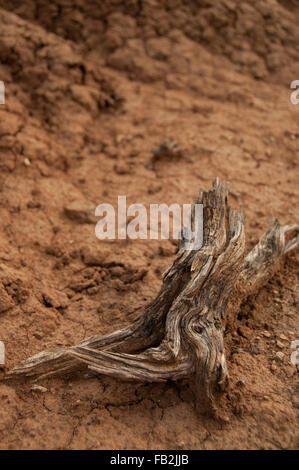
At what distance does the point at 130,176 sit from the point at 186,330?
5.71 feet

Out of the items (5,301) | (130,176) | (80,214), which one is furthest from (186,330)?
(130,176)

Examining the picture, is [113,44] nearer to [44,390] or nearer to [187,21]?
[187,21]

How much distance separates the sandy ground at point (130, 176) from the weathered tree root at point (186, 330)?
10cm

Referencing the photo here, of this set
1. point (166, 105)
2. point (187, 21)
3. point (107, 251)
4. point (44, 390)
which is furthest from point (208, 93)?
A: point (44, 390)

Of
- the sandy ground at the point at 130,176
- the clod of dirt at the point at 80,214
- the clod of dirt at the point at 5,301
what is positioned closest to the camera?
the sandy ground at the point at 130,176

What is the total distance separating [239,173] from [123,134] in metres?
1.06

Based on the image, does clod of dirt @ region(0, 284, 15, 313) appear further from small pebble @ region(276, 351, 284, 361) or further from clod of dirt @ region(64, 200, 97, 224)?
small pebble @ region(276, 351, 284, 361)

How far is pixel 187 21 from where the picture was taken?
4.03 meters

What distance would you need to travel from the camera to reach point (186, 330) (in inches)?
71.9

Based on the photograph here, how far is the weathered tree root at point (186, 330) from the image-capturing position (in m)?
1.75

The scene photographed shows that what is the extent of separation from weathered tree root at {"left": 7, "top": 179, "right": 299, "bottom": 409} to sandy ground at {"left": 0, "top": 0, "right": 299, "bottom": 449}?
0.10 metres

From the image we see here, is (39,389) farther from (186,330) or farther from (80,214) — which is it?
(80,214)

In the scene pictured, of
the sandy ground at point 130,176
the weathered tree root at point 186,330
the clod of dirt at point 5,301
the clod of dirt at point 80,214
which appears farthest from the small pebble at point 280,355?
the clod of dirt at point 80,214

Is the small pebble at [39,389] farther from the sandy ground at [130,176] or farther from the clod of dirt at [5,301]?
the clod of dirt at [5,301]
